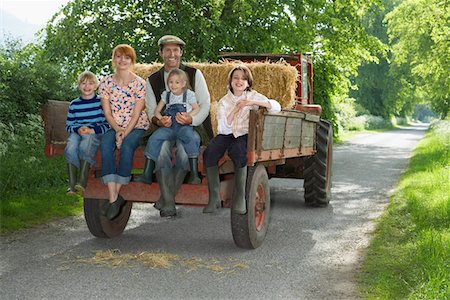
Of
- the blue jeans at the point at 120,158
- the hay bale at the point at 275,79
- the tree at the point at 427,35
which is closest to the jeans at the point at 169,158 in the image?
Answer: the blue jeans at the point at 120,158

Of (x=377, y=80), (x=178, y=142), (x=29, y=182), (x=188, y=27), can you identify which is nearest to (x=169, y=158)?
(x=178, y=142)

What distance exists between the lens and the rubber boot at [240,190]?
611cm

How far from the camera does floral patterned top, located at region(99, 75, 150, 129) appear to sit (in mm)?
6367

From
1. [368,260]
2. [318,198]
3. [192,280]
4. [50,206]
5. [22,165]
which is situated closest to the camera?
[192,280]

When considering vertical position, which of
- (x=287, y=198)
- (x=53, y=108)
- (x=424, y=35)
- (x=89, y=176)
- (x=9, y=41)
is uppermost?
(x=424, y=35)

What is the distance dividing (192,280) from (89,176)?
1796 mm

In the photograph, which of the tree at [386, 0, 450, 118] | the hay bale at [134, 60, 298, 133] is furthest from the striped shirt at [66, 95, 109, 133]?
the tree at [386, 0, 450, 118]

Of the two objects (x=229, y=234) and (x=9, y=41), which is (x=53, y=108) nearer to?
(x=229, y=234)

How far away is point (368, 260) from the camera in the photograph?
604 cm

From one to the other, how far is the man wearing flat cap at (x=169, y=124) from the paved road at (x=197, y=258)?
2.14ft

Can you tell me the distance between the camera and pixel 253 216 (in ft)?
20.8

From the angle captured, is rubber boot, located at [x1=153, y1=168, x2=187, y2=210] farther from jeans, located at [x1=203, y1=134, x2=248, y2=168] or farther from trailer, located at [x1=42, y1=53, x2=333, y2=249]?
jeans, located at [x1=203, y1=134, x2=248, y2=168]

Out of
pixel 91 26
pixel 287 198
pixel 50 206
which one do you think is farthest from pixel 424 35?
pixel 50 206

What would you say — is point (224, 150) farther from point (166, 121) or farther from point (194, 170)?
point (166, 121)
